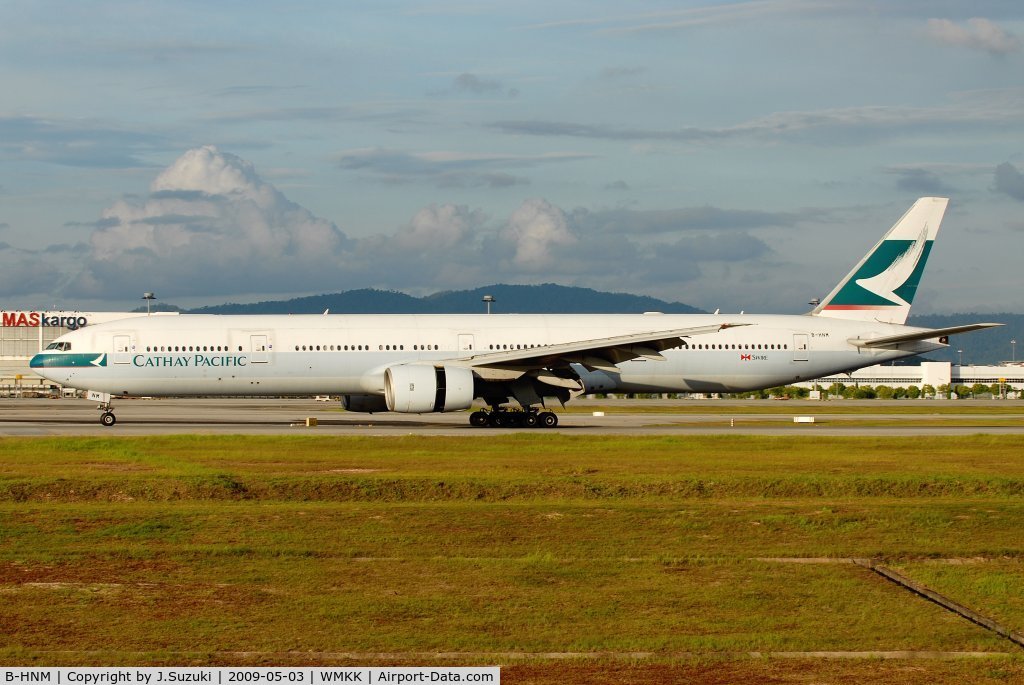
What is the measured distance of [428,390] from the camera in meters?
38.4

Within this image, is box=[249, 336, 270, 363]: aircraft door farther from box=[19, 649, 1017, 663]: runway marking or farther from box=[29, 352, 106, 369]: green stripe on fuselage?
box=[19, 649, 1017, 663]: runway marking

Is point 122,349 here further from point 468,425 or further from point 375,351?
point 468,425

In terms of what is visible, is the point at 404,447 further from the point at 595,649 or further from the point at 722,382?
the point at 595,649

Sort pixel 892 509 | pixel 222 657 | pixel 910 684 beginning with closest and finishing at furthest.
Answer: pixel 910 684
pixel 222 657
pixel 892 509

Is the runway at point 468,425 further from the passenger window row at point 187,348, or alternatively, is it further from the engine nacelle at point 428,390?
the passenger window row at point 187,348

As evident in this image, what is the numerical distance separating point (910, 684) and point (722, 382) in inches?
1411

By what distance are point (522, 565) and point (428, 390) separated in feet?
80.4

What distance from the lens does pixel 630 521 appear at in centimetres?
1778

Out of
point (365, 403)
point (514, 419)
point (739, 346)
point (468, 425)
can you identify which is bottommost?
point (468, 425)

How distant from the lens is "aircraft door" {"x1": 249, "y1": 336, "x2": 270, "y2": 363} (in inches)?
1661

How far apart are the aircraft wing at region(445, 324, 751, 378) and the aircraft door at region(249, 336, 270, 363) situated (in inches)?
273

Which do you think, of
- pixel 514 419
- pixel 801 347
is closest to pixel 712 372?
pixel 801 347

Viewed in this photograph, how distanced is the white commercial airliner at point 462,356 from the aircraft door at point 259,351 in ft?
0.12

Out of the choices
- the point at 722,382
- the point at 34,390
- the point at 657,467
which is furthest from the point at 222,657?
the point at 34,390
